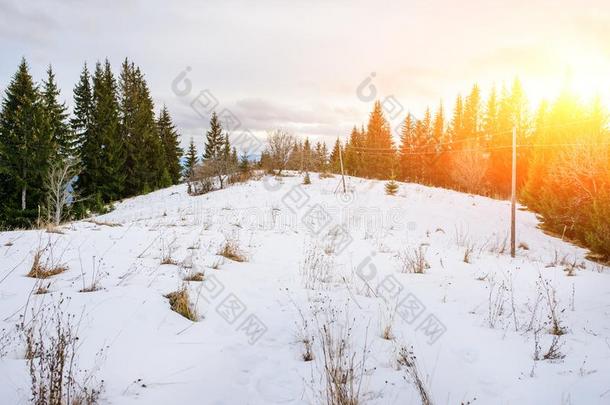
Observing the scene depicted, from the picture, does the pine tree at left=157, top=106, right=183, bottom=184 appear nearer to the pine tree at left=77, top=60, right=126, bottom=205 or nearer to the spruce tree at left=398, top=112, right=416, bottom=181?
the pine tree at left=77, top=60, right=126, bottom=205

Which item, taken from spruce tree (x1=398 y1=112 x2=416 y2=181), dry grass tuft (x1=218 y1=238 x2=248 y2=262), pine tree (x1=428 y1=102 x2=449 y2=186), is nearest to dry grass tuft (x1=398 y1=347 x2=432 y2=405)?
dry grass tuft (x1=218 y1=238 x2=248 y2=262)

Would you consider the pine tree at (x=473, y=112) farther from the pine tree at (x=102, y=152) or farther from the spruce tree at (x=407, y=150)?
the pine tree at (x=102, y=152)

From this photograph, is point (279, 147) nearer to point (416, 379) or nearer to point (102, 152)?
point (102, 152)

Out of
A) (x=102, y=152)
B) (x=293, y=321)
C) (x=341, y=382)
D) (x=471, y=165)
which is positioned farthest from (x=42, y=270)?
(x=471, y=165)

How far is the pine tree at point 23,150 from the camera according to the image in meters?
24.2

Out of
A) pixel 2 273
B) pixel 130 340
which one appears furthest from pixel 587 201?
pixel 2 273

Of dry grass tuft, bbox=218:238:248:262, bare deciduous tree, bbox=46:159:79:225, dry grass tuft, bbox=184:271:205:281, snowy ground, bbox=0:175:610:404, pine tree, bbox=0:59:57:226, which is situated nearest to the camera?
snowy ground, bbox=0:175:610:404

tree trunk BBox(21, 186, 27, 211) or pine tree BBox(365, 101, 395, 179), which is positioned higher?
pine tree BBox(365, 101, 395, 179)

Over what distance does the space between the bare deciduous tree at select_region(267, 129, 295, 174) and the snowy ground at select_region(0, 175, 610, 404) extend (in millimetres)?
20225

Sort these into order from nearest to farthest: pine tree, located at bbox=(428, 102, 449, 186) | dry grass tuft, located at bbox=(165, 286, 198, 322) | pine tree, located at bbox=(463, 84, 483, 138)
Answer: dry grass tuft, located at bbox=(165, 286, 198, 322), pine tree, located at bbox=(428, 102, 449, 186), pine tree, located at bbox=(463, 84, 483, 138)

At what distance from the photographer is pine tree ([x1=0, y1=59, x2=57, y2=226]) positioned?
24.2 m

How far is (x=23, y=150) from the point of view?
24.2 m

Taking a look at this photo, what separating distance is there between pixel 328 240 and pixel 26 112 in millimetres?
25720

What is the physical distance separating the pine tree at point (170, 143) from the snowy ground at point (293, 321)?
123ft
